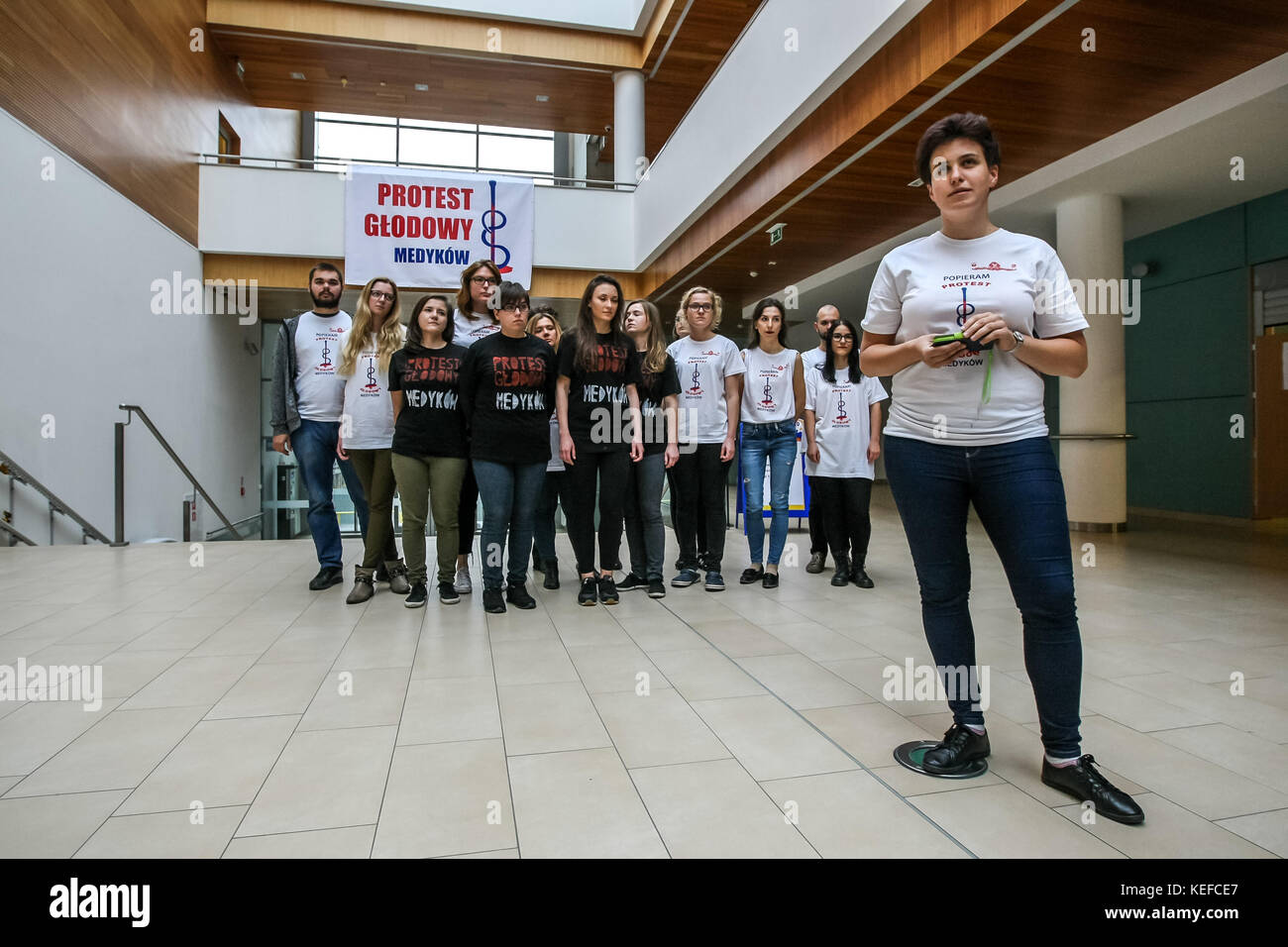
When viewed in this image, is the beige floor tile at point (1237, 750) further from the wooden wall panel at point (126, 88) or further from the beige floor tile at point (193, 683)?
the wooden wall panel at point (126, 88)

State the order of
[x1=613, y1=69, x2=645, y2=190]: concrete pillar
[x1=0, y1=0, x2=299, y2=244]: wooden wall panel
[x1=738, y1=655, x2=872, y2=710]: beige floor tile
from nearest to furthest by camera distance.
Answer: [x1=738, y1=655, x2=872, y2=710]: beige floor tile → [x1=0, y1=0, x2=299, y2=244]: wooden wall panel → [x1=613, y1=69, x2=645, y2=190]: concrete pillar

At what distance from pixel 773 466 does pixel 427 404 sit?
5.76 ft

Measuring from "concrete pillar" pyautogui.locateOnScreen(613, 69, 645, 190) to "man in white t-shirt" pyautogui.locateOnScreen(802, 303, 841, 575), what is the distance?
19.6 feet

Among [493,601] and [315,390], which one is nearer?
[493,601]

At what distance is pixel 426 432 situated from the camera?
3.45 m

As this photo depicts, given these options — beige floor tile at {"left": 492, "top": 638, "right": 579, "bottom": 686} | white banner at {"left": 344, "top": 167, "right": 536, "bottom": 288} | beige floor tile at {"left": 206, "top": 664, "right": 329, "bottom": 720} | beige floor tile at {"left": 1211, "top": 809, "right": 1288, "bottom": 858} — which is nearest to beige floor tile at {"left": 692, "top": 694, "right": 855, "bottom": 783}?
beige floor tile at {"left": 492, "top": 638, "right": 579, "bottom": 686}

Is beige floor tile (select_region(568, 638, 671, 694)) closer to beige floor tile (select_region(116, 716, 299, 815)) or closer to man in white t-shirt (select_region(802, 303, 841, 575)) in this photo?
beige floor tile (select_region(116, 716, 299, 815))

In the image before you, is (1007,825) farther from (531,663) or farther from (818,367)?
(818,367)

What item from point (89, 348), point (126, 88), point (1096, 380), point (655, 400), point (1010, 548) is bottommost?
point (1010, 548)

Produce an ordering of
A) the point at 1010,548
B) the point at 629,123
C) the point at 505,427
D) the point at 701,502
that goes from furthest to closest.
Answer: the point at 629,123 < the point at 701,502 < the point at 505,427 < the point at 1010,548

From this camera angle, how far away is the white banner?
8.95m

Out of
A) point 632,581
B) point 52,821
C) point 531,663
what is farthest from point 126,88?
point 52,821
